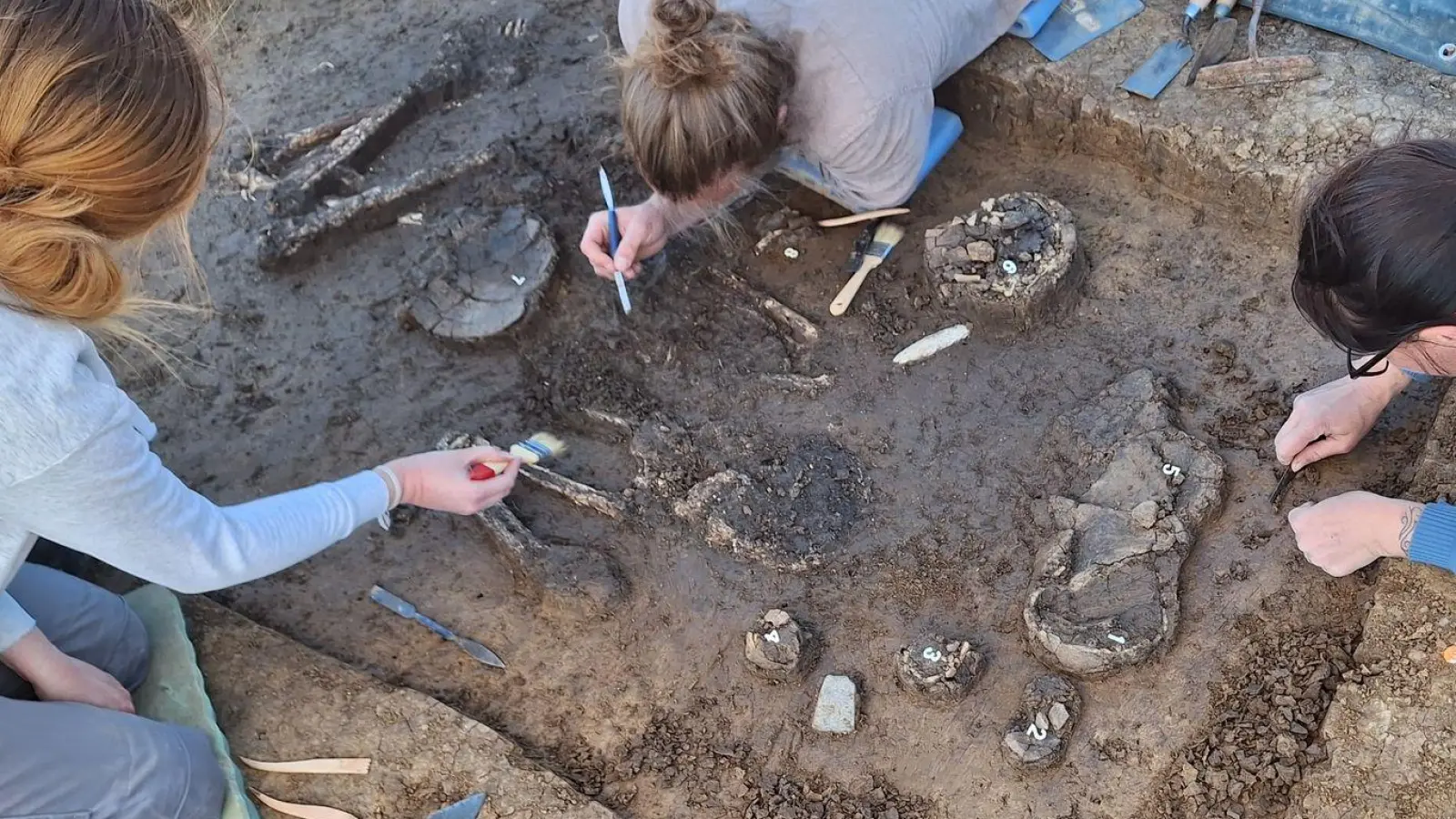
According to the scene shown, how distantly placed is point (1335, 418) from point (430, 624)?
2.37m

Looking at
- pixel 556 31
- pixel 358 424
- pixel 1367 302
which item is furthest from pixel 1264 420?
pixel 556 31

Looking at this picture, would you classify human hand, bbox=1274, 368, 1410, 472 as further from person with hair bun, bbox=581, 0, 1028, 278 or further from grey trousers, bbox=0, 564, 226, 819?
grey trousers, bbox=0, 564, 226, 819

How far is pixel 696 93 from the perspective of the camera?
2.79m

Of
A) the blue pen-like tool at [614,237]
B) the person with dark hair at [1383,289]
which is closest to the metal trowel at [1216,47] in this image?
the person with dark hair at [1383,289]

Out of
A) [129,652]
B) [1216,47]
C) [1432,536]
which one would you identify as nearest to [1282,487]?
[1432,536]

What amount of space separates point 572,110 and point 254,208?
1.21 meters

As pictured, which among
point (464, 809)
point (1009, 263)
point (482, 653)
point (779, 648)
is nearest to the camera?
point (464, 809)

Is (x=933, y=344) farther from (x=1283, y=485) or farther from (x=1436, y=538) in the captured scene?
(x=1436, y=538)

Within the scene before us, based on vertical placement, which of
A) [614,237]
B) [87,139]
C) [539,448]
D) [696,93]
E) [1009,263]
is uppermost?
[87,139]

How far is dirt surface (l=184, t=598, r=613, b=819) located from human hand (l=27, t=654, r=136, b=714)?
0.81ft

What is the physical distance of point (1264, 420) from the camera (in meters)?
2.97

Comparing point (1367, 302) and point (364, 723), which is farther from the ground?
point (1367, 302)

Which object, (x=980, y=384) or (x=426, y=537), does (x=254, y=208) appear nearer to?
(x=426, y=537)

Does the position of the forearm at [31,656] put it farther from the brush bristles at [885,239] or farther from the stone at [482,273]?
the brush bristles at [885,239]
